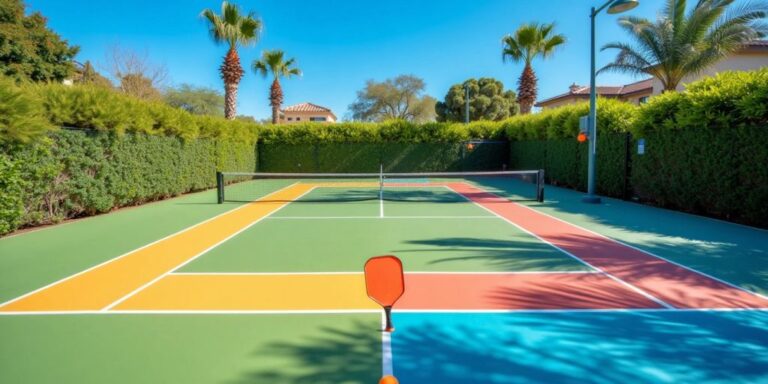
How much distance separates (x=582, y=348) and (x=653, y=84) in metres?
35.0

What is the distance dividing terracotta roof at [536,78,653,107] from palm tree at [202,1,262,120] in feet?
89.7

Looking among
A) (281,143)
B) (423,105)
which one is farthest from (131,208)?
(423,105)

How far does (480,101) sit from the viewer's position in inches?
2174

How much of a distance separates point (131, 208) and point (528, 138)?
19462 millimetres

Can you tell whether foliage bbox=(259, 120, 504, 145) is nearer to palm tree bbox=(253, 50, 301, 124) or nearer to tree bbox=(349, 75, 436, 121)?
palm tree bbox=(253, 50, 301, 124)

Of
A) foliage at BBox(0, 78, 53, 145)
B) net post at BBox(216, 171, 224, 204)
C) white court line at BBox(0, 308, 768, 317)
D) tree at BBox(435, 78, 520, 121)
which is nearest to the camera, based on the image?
white court line at BBox(0, 308, 768, 317)

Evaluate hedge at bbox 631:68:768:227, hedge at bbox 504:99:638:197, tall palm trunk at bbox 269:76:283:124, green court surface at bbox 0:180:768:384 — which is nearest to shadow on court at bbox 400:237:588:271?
green court surface at bbox 0:180:768:384

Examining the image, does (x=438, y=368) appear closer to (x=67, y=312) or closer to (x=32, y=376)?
(x=32, y=376)

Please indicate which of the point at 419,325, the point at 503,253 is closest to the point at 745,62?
the point at 503,253

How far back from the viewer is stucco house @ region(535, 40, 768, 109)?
84.8 ft

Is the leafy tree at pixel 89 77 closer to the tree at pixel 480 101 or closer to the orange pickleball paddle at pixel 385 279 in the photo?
the tree at pixel 480 101

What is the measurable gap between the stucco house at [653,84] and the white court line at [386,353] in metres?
13.5

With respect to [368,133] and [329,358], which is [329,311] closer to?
[329,358]

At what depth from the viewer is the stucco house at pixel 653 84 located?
25859 millimetres
